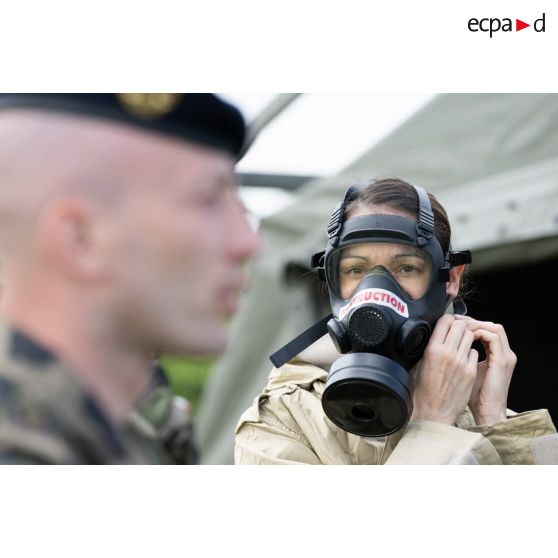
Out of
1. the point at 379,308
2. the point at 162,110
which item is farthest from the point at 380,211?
the point at 162,110

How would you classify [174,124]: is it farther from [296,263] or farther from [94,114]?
[296,263]

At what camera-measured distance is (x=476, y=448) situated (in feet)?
4.97

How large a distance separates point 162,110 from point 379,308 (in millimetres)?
794

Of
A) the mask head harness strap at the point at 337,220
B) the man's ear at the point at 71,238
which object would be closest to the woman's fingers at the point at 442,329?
the mask head harness strap at the point at 337,220

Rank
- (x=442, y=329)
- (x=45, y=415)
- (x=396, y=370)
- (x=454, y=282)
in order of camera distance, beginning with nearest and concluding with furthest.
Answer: (x=45, y=415) → (x=396, y=370) → (x=442, y=329) → (x=454, y=282)

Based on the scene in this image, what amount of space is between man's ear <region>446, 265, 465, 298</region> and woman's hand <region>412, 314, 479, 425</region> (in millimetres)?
136

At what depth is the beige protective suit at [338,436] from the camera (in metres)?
1.52

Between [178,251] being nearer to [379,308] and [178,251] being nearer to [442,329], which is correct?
[379,308]

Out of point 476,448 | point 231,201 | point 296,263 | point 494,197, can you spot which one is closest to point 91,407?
point 231,201

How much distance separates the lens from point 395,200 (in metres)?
1.67

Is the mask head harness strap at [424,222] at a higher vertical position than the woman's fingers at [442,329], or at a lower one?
higher

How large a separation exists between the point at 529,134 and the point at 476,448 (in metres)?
1.98

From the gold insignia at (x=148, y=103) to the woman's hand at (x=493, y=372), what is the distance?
0.94m

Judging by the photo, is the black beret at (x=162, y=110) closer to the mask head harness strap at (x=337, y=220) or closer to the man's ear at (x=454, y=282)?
the mask head harness strap at (x=337, y=220)
